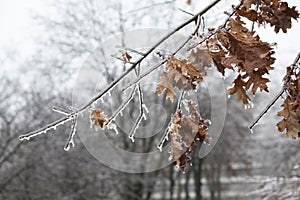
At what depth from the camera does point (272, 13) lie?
1.67m

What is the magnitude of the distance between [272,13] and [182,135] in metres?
0.57

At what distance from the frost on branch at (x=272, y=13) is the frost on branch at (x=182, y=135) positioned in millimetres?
481

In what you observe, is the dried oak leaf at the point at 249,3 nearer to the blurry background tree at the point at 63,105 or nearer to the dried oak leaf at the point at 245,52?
the dried oak leaf at the point at 245,52

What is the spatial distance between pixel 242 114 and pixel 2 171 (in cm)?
629

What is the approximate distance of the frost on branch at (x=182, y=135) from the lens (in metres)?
1.78

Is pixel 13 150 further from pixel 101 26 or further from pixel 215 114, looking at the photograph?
pixel 215 114

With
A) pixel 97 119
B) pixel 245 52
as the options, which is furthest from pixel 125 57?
pixel 245 52

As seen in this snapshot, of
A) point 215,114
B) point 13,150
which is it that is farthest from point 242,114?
point 13,150

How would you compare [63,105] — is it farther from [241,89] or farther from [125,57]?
[241,89]

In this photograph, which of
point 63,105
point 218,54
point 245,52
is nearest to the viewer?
point 245,52

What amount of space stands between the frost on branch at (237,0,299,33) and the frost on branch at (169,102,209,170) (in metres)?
0.48

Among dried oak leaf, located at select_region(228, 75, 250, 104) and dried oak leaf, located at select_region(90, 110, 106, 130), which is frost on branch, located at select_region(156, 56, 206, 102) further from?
dried oak leaf, located at select_region(90, 110, 106, 130)

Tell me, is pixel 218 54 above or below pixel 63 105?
below

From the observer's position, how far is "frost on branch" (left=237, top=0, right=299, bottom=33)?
5.13ft
